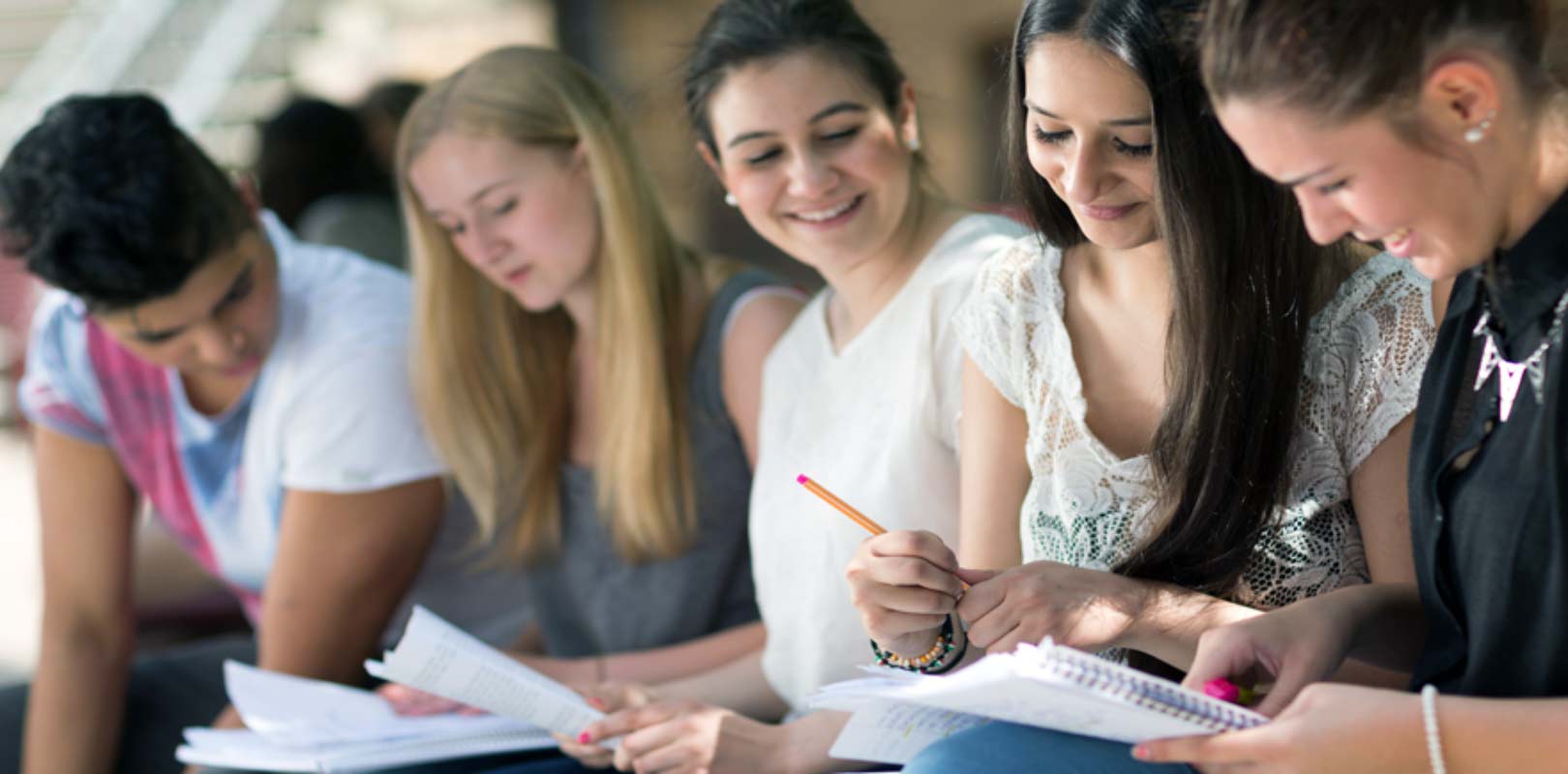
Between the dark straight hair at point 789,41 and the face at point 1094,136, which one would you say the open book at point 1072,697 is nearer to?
the face at point 1094,136

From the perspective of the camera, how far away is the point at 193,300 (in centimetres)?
202

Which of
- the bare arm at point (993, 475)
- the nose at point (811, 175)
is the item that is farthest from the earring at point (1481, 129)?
the nose at point (811, 175)

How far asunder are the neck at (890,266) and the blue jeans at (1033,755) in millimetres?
719

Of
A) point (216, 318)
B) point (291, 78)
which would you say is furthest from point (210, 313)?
point (291, 78)

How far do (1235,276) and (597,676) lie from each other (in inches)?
43.5

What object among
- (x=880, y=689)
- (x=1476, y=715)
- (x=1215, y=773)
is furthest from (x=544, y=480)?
(x=1476, y=715)

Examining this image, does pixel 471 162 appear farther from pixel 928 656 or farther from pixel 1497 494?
pixel 1497 494

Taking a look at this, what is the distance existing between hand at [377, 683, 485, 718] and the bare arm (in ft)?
2.44

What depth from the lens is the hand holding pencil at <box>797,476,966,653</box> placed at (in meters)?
1.28

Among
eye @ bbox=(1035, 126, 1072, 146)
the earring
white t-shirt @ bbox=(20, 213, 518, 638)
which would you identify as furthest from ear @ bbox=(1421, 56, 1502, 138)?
white t-shirt @ bbox=(20, 213, 518, 638)

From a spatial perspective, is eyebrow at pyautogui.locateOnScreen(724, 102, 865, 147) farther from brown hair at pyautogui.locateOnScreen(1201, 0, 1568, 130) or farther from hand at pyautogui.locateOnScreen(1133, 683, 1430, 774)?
hand at pyautogui.locateOnScreen(1133, 683, 1430, 774)

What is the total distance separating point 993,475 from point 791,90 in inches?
20.4

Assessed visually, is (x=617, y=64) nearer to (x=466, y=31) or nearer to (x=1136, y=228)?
(x=466, y=31)

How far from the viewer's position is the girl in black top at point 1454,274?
981 mm
